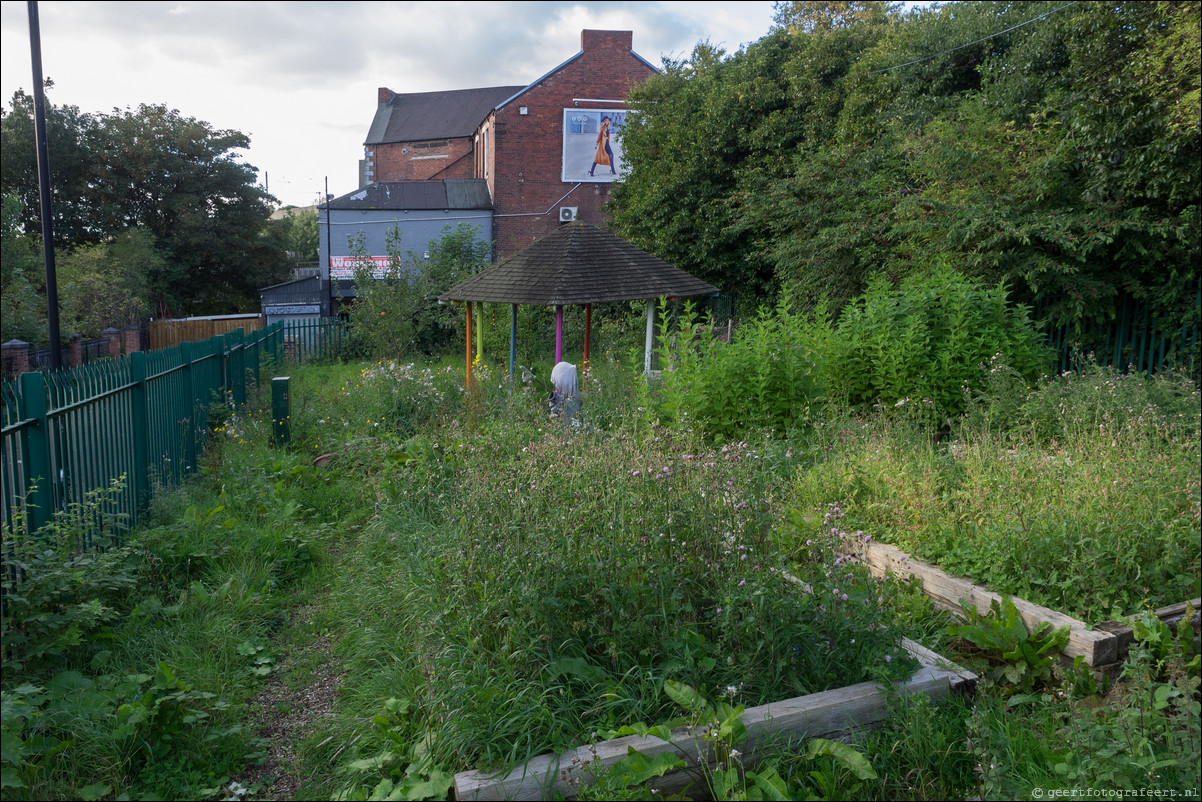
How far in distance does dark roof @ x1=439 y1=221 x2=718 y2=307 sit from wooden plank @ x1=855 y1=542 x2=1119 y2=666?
7.52 metres

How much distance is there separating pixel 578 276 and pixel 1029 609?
924 cm

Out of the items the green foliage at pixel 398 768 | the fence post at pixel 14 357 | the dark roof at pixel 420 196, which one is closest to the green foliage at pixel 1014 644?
the green foliage at pixel 398 768

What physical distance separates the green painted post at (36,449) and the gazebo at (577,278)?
753cm

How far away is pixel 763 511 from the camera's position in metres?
3.87

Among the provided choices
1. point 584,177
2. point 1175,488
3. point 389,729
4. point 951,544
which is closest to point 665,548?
point 389,729

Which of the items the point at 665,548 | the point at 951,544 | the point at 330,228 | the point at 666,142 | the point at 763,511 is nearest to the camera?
the point at 665,548

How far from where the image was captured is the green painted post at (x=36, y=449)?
14.2 ft

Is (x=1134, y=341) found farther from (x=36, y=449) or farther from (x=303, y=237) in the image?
(x=303, y=237)

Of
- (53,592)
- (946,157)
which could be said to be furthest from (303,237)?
(53,592)

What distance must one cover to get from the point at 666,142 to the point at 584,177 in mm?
12355

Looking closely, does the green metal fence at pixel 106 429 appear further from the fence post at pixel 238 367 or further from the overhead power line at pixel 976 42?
the overhead power line at pixel 976 42

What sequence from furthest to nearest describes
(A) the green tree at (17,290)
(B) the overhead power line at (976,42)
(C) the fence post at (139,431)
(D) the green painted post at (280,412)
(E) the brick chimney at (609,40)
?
(E) the brick chimney at (609,40) < (A) the green tree at (17,290) < (B) the overhead power line at (976,42) < (D) the green painted post at (280,412) < (C) the fence post at (139,431)

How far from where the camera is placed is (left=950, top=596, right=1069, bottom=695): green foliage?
3490 mm

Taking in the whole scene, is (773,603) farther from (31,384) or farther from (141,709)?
(31,384)
